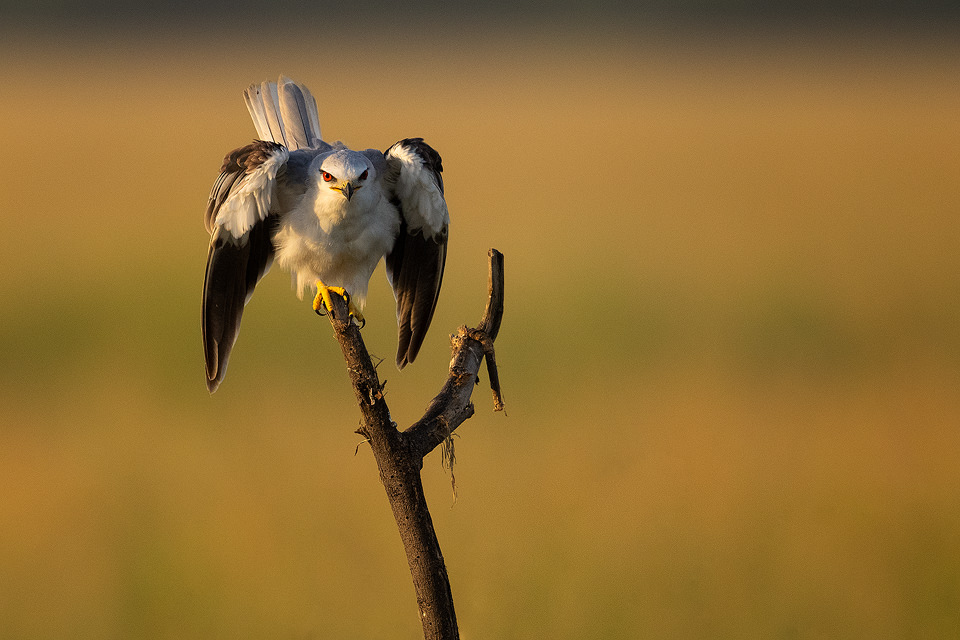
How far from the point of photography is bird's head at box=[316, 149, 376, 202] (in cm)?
532

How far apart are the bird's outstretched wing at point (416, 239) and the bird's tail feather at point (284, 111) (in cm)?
118

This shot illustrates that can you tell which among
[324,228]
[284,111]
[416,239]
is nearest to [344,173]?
[324,228]

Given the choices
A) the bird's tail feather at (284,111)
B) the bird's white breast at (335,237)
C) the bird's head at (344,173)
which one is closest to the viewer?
the bird's head at (344,173)

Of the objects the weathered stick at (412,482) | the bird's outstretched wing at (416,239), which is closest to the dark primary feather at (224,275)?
the bird's outstretched wing at (416,239)

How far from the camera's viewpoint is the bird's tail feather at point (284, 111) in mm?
6809

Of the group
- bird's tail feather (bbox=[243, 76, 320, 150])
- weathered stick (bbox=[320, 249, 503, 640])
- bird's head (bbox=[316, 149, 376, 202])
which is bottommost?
weathered stick (bbox=[320, 249, 503, 640])

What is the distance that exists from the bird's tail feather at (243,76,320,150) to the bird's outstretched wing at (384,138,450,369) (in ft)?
3.87

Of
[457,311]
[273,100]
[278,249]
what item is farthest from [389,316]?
[278,249]

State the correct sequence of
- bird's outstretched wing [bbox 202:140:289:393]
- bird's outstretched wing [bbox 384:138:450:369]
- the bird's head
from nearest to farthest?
bird's outstretched wing [bbox 202:140:289:393] < the bird's head < bird's outstretched wing [bbox 384:138:450:369]

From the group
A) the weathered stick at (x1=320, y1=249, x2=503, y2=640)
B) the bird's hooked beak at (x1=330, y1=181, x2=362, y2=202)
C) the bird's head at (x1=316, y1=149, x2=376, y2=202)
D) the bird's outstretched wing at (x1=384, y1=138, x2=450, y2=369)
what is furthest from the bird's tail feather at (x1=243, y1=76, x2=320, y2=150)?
the weathered stick at (x1=320, y1=249, x2=503, y2=640)

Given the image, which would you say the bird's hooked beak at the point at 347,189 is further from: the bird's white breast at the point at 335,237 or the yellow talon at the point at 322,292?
the yellow talon at the point at 322,292

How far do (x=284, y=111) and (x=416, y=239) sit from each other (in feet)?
5.20

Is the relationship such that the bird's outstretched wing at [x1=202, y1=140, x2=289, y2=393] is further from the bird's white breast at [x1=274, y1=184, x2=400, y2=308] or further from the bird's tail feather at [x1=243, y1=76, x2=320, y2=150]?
the bird's tail feather at [x1=243, y1=76, x2=320, y2=150]

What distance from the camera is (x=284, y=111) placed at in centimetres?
686
